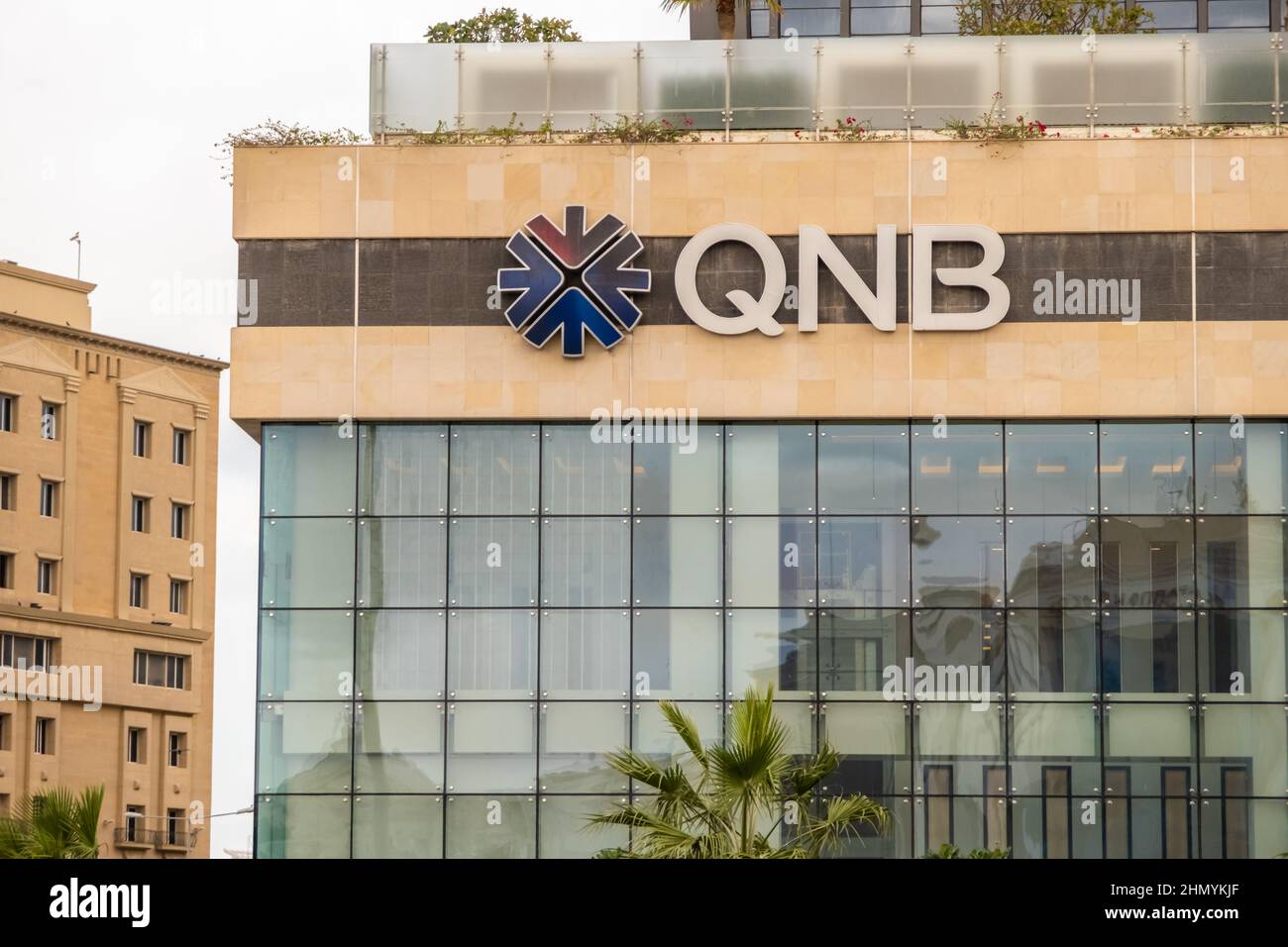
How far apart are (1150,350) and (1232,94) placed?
5086 mm

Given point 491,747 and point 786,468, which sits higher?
point 786,468

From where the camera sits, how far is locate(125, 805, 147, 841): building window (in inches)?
4813

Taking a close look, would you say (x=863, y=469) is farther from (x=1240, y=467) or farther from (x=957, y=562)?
(x=1240, y=467)

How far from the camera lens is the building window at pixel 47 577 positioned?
414 feet

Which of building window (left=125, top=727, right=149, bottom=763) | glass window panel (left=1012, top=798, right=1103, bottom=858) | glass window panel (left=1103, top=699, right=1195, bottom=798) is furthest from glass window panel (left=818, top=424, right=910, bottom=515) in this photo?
building window (left=125, top=727, right=149, bottom=763)

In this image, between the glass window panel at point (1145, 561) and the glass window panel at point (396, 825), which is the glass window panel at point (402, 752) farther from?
the glass window panel at point (1145, 561)

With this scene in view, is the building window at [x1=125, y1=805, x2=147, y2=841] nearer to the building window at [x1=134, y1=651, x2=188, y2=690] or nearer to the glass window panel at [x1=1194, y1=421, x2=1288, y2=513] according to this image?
the building window at [x1=134, y1=651, x2=188, y2=690]

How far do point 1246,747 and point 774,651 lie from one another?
8.26 meters

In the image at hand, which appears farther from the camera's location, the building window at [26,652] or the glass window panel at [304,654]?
the building window at [26,652]

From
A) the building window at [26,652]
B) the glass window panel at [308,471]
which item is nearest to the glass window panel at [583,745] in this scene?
the glass window panel at [308,471]

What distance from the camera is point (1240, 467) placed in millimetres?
36562

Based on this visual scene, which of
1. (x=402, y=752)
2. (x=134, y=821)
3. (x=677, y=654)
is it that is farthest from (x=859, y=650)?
(x=134, y=821)

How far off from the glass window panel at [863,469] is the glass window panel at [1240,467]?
17.1 ft
